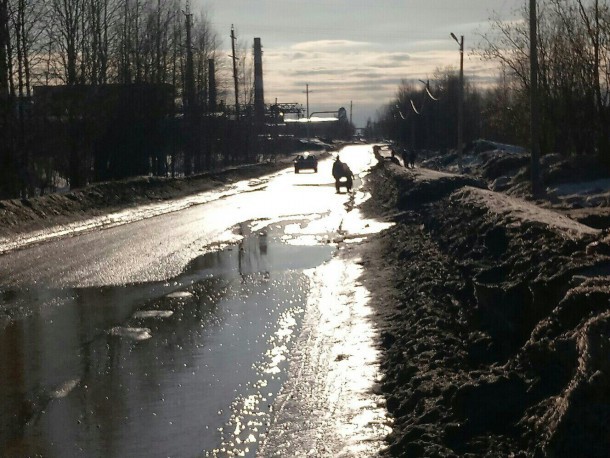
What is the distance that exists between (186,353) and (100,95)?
32.2 metres

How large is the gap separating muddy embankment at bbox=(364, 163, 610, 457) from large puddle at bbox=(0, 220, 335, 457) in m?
1.39

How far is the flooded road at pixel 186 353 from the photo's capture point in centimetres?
789

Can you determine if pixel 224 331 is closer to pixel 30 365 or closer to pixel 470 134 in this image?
pixel 30 365

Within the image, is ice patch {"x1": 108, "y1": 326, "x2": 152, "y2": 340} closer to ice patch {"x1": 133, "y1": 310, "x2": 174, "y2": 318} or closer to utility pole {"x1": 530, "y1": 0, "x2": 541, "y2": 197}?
ice patch {"x1": 133, "y1": 310, "x2": 174, "y2": 318}

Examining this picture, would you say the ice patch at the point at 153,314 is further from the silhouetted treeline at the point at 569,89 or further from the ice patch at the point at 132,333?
the silhouetted treeline at the point at 569,89

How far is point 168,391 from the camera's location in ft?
30.5

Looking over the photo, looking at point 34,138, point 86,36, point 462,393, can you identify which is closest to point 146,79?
point 86,36

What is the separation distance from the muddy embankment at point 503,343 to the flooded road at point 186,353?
1.75 ft

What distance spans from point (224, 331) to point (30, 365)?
9.16ft

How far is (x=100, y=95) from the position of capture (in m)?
41.5

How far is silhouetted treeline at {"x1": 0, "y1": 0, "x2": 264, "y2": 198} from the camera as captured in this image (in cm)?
3347

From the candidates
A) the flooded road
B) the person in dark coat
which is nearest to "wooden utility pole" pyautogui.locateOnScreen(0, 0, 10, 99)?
the flooded road

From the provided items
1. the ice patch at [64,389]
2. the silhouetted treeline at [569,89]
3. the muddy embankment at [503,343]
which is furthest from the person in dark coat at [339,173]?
the ice patch at [64,389]

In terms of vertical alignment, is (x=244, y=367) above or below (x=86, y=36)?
below
